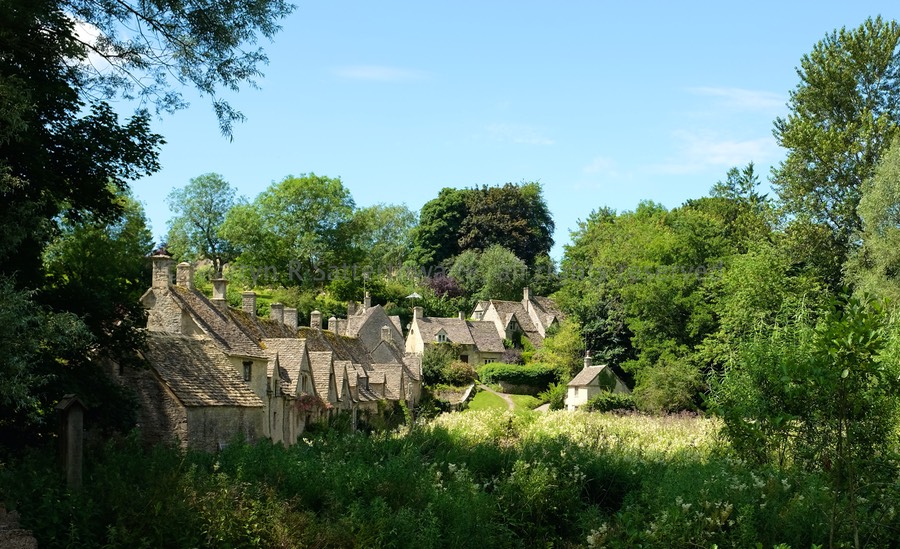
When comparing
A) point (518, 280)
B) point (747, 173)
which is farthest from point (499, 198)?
point (747, 173)

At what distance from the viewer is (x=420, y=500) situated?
61.5ft

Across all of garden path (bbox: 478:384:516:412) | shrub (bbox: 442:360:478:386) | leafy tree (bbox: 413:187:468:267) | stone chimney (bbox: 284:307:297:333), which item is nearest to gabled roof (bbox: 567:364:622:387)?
garden path (bbox: 478:384:516:412)

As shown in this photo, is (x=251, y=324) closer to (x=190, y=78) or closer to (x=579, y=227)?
(x=190, y=78)

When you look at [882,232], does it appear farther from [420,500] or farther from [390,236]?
[390,236]

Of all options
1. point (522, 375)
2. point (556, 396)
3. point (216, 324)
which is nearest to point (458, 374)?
point (522, 375)

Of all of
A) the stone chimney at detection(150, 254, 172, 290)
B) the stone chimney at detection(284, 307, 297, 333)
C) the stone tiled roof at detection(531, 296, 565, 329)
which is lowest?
the stone chimney at detection(284, 307, 297, 333)

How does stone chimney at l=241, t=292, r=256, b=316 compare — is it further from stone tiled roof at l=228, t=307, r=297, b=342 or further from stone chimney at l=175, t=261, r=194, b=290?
stone chimney at l=175, t=261, r=194, b=290

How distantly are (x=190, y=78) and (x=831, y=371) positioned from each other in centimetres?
1500

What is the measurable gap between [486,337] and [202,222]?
31.6 meters

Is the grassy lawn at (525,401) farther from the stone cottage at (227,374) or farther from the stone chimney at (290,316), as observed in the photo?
the stone chimney at (290,316)

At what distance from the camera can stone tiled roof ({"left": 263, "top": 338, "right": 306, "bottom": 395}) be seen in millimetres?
40906

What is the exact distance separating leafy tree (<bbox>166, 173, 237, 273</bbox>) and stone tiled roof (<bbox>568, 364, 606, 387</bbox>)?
41.9 meters

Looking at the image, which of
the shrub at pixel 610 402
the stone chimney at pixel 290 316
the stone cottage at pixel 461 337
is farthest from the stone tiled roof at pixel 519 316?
the stone chimney at pixel 290 316

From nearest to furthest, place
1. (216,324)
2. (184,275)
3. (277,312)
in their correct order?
(216,324) → (184,275) → (277,312)
